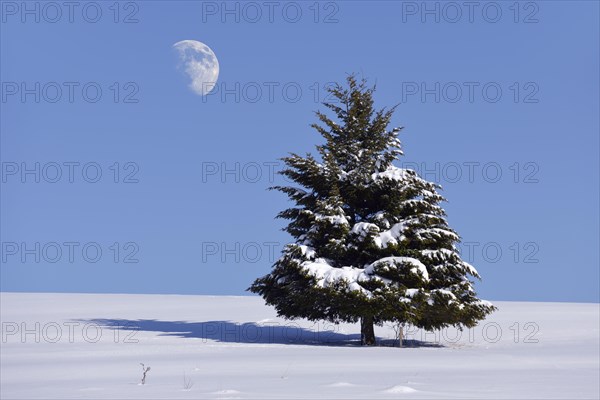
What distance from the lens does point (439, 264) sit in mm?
25000

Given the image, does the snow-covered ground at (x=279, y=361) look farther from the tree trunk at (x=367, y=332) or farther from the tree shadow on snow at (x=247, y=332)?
the tree trunk at (x=367, y=332)

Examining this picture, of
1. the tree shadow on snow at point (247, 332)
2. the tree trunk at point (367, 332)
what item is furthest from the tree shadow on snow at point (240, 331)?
the tree trunk at point (367, 332)

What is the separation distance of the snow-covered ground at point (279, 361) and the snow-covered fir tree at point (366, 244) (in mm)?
1659

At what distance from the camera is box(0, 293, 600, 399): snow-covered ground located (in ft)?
38.3

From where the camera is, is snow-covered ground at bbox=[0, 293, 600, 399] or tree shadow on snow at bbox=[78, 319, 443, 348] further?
tree shadow on snow at bbox=[78, 319, 443, 348]

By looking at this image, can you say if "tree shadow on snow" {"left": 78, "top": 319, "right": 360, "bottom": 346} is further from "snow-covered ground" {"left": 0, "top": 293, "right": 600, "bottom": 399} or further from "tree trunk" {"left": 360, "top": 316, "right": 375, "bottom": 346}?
"tree trunk" {"left": 360, "top": 316, "right": 375, "bottom": 346}

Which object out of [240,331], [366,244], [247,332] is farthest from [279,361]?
[240,331]

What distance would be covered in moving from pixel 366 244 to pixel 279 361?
8424 millimetres

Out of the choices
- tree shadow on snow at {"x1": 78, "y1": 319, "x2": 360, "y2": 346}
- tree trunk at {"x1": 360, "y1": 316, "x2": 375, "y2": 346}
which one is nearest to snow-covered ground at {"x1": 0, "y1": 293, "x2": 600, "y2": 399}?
tree shadow on snow at {"x1": 78, "y1": 319, "x2": 360, "y2": 346}

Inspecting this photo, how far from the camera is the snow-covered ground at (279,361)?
11.7 m

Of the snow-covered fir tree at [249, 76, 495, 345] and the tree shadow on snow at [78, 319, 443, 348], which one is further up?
the snow-covered fir tree at [249, 76, 495, 345]

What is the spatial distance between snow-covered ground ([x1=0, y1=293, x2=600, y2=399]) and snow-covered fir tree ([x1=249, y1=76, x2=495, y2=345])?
1.66 metres

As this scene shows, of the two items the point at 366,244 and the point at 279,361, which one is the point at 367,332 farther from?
the point at 279,361

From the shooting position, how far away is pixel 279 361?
1683 cm
